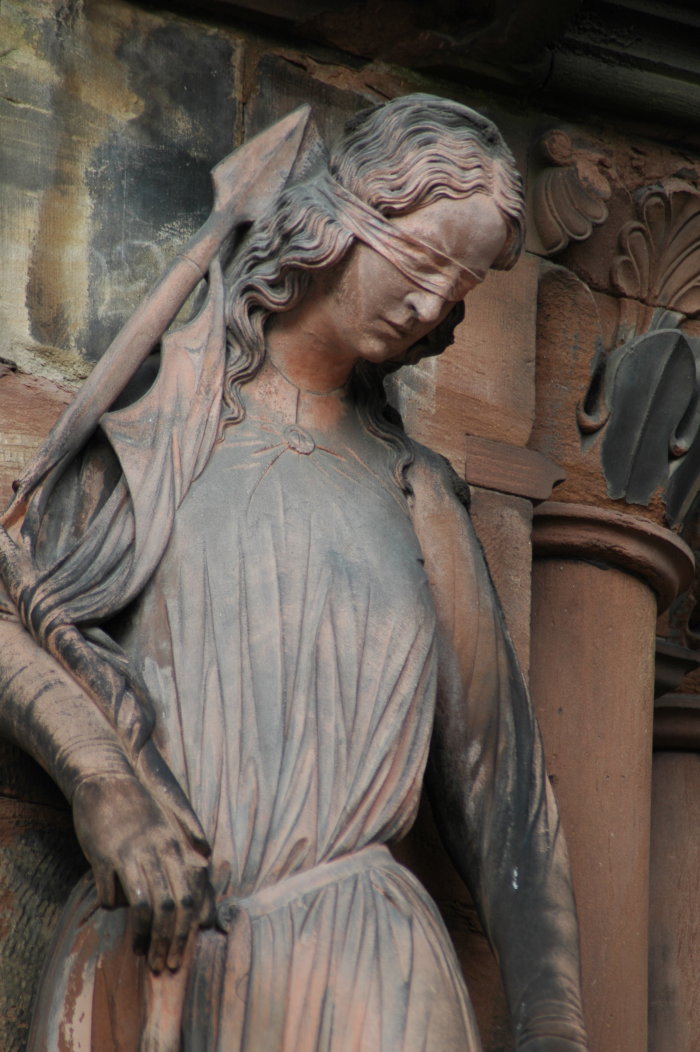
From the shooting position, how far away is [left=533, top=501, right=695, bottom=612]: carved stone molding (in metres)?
4.80

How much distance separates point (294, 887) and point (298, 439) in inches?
30.6

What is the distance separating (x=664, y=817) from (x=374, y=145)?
1.93 meters

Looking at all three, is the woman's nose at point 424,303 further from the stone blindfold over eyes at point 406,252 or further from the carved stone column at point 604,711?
the carved stone column at point 604,711

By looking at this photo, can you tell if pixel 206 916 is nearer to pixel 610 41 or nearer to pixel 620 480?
pixel 620 480

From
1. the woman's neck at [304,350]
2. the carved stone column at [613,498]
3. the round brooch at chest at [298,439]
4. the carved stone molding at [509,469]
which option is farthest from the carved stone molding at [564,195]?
the round brooch at chest at [298,439]

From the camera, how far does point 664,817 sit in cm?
522

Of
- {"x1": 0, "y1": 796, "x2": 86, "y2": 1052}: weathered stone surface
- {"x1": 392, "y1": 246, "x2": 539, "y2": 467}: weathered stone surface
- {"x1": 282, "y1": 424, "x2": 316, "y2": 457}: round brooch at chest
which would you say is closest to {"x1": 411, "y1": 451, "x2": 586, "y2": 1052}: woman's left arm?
{"x1": 282, "y1": 424, "x2": 316, "y2": 457}: round brooch at chest

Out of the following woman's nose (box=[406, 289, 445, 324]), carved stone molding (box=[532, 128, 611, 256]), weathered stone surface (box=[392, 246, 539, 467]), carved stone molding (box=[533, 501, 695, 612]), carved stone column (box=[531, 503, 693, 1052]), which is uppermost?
woman's nose (box=[406, 289, 445, 324])

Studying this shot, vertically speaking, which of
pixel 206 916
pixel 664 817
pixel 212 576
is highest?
pixel 212 576

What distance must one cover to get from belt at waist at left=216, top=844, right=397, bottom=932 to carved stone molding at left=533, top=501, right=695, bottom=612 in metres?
1.35

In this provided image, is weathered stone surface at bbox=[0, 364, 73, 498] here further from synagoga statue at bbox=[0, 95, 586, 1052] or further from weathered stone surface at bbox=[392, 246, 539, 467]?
weathered stone surface at bbox=[392, 246, 539, 467]

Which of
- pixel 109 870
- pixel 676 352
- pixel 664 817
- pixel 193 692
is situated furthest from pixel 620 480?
pixel 109 870

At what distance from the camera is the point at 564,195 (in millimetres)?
4848

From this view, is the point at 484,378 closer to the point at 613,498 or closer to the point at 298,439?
the point at 613,498
